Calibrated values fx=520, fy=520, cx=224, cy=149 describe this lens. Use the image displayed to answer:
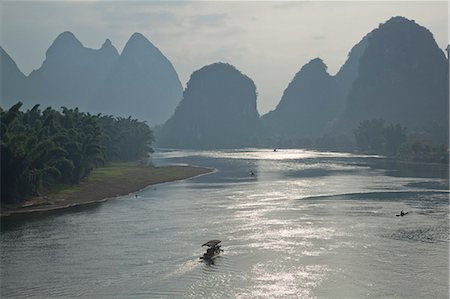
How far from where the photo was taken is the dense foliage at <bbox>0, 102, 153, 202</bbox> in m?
55.6

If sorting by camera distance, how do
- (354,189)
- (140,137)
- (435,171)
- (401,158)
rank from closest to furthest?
(354,189)
(435,171)
(140,137)
(401,158)

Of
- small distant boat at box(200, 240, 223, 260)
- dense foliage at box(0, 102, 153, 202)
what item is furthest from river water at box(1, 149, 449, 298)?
dense foliage at box(0, 102, 153, 202)

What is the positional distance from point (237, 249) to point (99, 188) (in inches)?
1560

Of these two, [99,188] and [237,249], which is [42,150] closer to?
[99,188]

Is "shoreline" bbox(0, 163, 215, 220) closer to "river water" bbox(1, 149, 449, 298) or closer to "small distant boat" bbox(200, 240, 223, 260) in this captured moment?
"river water" bbox(1, 149, 449, 298)

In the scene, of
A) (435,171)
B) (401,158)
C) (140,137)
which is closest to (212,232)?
(435,171)

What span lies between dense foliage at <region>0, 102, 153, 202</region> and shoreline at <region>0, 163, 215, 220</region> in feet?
5.81

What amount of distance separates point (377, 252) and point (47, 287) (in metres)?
23.1

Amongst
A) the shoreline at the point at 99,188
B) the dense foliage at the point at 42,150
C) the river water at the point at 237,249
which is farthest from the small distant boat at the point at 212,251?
the dense foliage at the point at 42,150

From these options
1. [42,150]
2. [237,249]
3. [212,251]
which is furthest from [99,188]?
[212,251]

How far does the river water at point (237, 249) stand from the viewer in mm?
30594

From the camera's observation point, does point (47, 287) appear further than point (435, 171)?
No

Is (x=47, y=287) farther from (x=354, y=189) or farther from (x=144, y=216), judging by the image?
(x=354, y=189)

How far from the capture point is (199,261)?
3619cm
